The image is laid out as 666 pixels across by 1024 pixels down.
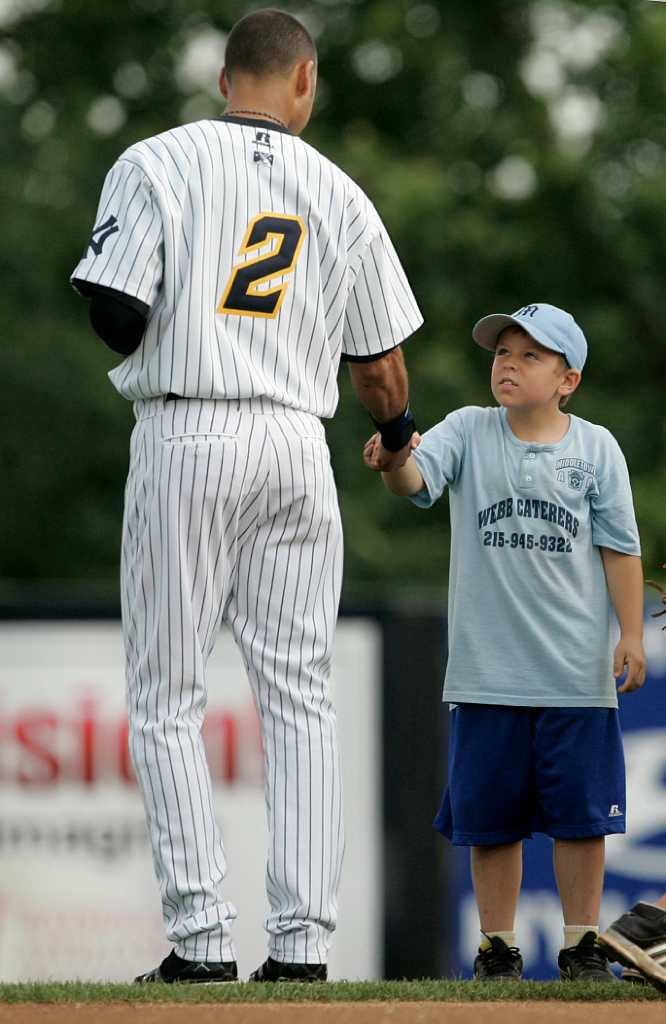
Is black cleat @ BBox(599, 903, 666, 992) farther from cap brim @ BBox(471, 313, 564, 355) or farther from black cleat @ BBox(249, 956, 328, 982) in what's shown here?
cap brim @ BBox(471, 313, 564, 355)

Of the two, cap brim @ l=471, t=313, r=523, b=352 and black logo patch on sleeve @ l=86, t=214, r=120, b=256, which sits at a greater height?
black logo patch on sleeve @ l=86, t=214, r=120, b=256

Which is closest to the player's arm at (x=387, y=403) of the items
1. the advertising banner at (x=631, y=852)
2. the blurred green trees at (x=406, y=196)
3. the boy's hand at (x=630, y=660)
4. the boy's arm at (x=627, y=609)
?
the boy's arm at (x=627, y=609)

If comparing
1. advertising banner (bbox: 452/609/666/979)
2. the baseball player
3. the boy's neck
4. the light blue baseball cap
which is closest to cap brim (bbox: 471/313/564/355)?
the light blue baseball cap

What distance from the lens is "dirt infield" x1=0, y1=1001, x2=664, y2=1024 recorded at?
353cm

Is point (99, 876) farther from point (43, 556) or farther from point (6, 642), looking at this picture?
point (43, 556)

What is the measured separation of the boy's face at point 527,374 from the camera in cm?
446

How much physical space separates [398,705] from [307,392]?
4.30 m

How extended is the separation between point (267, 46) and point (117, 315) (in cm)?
75

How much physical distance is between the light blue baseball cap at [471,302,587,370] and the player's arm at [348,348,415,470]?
231 millimetres

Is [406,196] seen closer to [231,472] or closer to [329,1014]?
[231,472]

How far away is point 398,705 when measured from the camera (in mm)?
8344

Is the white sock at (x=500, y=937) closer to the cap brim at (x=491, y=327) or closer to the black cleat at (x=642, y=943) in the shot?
the black cleat at (x=642, y=943)

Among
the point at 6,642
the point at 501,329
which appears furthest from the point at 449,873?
the point at 501,329

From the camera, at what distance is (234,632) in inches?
165
